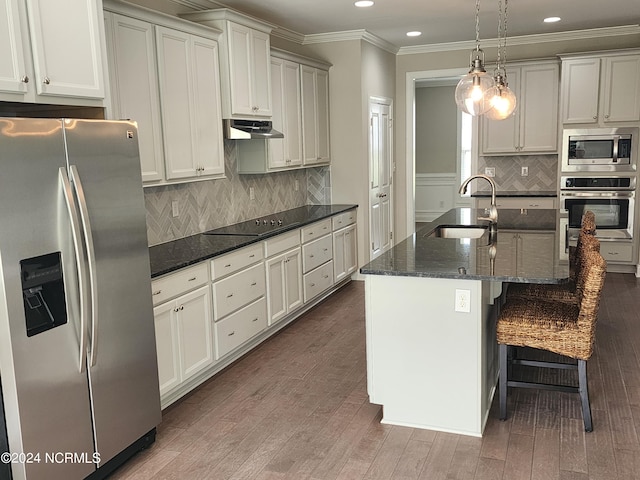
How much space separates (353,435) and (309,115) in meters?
3.70

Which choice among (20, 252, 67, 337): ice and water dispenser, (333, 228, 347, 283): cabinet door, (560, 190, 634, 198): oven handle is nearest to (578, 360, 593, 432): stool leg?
(20, 252, 67, 337): ice and water dispenser

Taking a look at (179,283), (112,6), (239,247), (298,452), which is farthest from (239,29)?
(298,452)

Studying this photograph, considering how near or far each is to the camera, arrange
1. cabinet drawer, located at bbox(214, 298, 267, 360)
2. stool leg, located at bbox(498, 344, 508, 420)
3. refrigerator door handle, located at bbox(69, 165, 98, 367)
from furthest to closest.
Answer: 1. cabinet drawer, located at bbox(214, 298, 267, 360)
2. stool leg, located at bbox(498, 344, 508, 420)
3. refrigerator door handle, located at bbox(69, 165, 98, 367)

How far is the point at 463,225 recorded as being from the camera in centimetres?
445

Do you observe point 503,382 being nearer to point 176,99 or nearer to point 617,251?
point 176,99

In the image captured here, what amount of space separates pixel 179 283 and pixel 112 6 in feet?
5.28

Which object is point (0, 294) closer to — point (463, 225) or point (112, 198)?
point (112, 198)

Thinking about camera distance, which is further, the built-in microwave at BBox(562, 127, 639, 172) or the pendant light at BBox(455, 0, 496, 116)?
the built-in microwave at BBox(562, 127, 639, 172)

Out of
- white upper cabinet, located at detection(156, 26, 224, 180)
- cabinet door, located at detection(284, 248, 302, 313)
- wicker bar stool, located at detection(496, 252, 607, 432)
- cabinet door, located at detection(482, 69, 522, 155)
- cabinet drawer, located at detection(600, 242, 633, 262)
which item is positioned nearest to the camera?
wicker bar stool, located at detection(496, 252, 607, 432)

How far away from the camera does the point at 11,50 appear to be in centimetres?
231

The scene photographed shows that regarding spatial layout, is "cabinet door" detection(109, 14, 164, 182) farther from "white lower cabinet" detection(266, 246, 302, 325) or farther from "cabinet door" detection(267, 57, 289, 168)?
"cabinet door" detection(267, 57, 289, 168)

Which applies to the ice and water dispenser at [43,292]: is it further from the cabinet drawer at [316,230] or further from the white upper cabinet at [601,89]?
the white upper cabinet at [601,89]

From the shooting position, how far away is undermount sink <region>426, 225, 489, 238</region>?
4406 mm

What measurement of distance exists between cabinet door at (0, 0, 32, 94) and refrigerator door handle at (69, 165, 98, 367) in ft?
1.25
